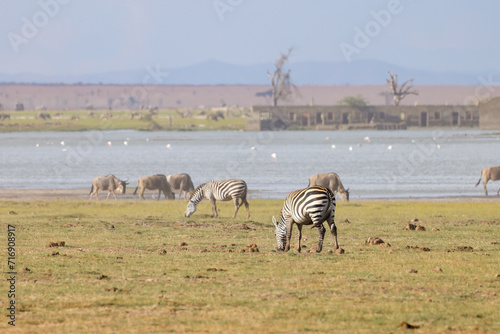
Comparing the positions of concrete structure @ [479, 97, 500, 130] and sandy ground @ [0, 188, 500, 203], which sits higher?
concrete structure @ [479, 97, 500, 130]

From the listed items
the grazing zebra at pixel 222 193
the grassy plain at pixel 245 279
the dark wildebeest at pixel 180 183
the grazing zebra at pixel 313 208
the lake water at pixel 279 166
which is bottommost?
the lake water at pixel 279 166

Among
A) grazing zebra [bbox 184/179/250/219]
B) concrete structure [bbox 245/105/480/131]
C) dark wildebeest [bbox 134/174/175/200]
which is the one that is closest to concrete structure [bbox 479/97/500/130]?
concrete structure [bbox 245/105/480/131]

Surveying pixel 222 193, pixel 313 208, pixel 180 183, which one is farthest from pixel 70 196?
pixel 313 208

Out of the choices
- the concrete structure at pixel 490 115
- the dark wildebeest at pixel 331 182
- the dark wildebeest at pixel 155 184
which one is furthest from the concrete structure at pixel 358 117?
the dark wildebeest at pixel 331 182

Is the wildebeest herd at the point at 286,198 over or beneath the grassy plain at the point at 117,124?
beneath

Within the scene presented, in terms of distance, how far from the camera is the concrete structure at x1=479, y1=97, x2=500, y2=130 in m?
158

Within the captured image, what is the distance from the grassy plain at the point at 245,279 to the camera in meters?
11.6

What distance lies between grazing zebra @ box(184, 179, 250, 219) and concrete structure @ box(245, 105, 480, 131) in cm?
13196

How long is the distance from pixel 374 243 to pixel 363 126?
149 metres

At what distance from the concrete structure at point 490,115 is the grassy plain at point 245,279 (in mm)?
137165

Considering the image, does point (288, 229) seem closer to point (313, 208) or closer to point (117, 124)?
point (313, 208)

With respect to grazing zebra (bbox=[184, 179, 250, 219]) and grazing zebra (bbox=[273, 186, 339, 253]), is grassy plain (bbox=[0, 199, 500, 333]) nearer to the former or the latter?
grazing zebra (bbox=[273, 186, 339, 253])

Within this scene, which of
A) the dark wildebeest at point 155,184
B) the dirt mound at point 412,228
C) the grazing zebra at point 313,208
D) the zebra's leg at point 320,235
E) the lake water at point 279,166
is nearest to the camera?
the grazing zebra at point 313,208

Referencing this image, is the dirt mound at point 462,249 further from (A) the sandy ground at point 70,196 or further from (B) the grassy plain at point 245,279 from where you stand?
(A) the sandy ground at point 70,196
